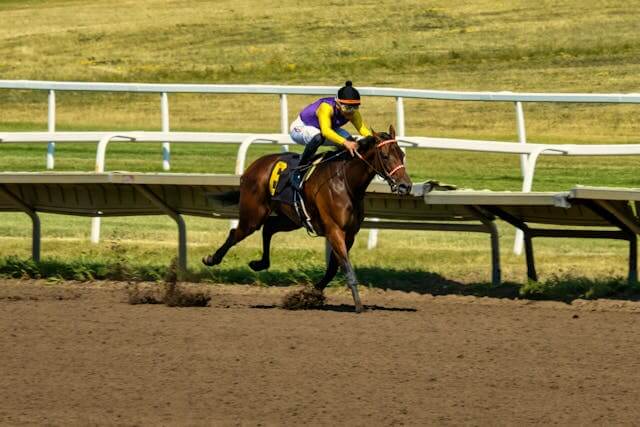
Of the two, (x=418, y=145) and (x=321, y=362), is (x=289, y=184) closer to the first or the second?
(x=418, y=145)

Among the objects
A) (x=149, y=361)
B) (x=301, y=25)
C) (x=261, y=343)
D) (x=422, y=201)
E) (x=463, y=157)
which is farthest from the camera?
(x=301, y=25)

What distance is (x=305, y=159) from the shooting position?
10.2 m

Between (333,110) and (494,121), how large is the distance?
43.7ft

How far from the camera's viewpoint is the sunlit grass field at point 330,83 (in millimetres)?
12039

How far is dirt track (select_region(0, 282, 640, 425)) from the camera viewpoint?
22.1 ft

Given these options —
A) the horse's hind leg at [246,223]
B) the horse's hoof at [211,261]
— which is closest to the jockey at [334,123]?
the horse's hind leg at [246,223]

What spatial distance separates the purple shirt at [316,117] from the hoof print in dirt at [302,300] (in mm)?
1044

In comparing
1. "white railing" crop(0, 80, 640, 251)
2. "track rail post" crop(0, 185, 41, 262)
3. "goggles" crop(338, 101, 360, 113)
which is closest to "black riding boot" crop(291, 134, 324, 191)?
"goggles" crop(338, 101, 360, 113)

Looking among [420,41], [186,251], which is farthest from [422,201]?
[420,41]

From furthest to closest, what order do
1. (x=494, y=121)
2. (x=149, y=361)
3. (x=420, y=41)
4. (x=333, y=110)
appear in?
(x=420, y=41) < (x=494, y=121) < (x=333, y=110) < (x=149, y=361)

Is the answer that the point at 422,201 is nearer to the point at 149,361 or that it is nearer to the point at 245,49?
the point at 149,361

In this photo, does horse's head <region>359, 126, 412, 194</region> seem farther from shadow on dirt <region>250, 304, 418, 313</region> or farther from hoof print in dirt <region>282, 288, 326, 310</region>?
hoof print in dirt <region>282, 288, 326, 310</region>

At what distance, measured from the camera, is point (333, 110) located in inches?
393

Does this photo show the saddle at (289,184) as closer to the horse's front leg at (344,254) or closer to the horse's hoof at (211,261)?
the horse's front leg at (344,254)
